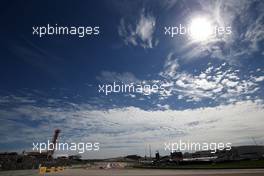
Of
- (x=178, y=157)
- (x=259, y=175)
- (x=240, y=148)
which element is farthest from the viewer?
(x=240, y=148)

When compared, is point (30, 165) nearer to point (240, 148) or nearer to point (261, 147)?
point (240, 148)

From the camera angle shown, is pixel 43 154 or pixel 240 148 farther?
pixel 240 148

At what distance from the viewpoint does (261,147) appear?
176250 mm

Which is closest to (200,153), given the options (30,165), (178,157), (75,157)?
(75,157)

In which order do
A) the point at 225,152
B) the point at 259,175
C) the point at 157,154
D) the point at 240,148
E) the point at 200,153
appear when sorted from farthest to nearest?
the point at 200,153 < the point at 240,148 < the point at 225,152 < the point at 157,154 < the point at 259,175

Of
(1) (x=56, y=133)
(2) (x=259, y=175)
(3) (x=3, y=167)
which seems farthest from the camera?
(1) (x=56, y=133)

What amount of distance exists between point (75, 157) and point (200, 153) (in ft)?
269

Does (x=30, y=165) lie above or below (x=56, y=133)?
below

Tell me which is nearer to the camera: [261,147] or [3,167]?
[3,167]

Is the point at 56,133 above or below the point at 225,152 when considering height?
above

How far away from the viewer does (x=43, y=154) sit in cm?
14475

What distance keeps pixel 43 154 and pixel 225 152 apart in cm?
8871

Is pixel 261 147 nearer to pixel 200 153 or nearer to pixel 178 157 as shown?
pixel 200 153

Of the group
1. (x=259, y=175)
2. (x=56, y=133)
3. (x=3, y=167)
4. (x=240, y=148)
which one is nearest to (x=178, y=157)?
(x=3, y=167)
